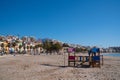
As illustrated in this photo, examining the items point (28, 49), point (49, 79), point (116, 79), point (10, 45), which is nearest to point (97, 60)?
point (116, 79)

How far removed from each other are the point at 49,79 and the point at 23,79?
1.56 m

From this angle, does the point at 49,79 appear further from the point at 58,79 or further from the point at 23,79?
the point at 23,79

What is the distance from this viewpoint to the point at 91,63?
2222cm

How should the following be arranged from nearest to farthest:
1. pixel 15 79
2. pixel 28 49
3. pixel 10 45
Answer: pixel 15 79
pixel 10 45
pixel 28 49

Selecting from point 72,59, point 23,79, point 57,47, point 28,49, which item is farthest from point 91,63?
point 28,49

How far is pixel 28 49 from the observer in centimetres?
13400

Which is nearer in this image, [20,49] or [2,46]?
[2,46]

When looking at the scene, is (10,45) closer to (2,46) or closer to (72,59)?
(2,46)

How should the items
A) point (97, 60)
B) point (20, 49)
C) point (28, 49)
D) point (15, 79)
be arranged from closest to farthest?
point (15, 79)
point (97, 60)
point (20, 49)
point (28, 49)

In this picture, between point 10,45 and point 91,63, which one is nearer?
point 91,63

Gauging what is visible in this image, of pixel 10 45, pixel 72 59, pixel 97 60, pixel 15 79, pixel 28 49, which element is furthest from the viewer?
pixel 28 49

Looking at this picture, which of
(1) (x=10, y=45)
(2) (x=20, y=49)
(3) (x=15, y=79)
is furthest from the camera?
(2) (x=20, y=49)

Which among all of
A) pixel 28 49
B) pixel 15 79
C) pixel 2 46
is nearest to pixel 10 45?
pixel 2 46

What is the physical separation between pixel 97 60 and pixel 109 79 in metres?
9.66
